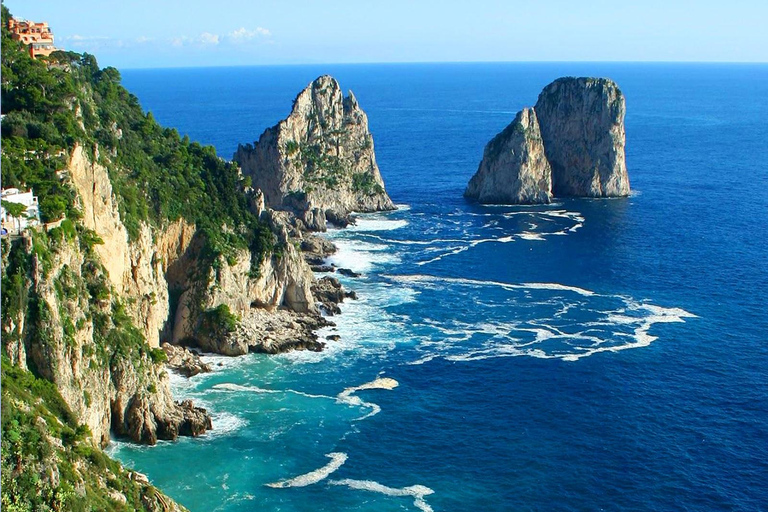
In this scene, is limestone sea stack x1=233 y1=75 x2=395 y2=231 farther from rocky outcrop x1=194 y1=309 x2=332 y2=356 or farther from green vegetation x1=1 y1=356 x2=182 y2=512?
green vegetation x1=1 y1=356 x2=182 y2=512

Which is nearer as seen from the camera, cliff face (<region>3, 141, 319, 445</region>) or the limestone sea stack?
cliff face (<region>3, 141, 319, 445</region>)

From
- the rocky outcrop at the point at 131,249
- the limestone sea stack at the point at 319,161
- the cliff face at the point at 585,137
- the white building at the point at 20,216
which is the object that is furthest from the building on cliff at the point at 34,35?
the cliff face at the point at 585,137

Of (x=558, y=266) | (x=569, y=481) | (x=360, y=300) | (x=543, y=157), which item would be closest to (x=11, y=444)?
(x=569, y=481)

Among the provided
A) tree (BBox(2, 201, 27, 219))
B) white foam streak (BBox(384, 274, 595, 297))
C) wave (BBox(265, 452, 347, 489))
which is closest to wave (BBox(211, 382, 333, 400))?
wave (BBox(265, 452, 347, 489))

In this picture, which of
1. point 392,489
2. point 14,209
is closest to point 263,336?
point 392,489

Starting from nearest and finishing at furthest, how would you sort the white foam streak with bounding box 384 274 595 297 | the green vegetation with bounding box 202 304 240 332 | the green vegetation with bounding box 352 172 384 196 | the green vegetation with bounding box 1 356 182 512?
the green vegetation with bounding box 1 356 182 512
the green vegetation with bounding box 202 304 240 332
the white foam streak with bounding box 384 274 595 297
the green vegetation with bounding box 352 172 384 196

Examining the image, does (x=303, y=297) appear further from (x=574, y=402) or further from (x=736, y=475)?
(x=736, y=475)
